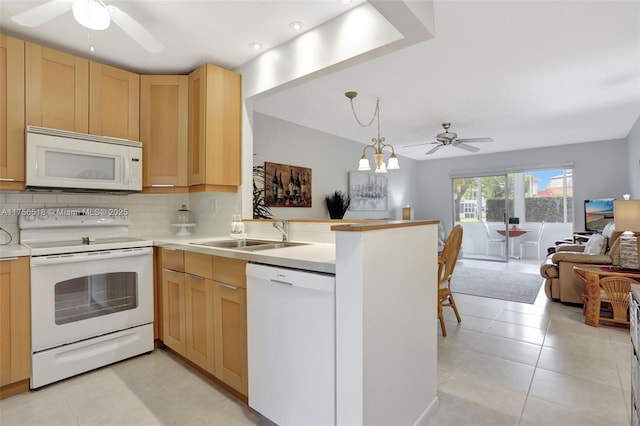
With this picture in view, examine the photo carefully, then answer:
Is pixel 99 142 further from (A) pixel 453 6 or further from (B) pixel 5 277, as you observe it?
(A) pixel 453 6

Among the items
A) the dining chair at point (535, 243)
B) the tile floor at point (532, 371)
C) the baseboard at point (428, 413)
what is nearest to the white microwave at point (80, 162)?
the baseboard at point (428, 413)

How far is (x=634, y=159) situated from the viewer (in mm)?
5168

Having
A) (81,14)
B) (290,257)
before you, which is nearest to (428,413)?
(290,257)

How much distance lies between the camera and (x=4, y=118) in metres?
2.18

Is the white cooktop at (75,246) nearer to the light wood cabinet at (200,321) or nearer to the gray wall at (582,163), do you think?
the light wood cabinet at (200,321)

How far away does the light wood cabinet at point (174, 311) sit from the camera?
2328 millimetres

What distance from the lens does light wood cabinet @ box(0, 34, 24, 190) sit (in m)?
2.17

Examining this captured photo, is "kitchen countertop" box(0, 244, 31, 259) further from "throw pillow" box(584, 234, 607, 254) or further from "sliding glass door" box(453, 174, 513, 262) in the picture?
"sliding glass door" box(453, 174, 513, 262)

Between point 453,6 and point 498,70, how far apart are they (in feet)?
4.15

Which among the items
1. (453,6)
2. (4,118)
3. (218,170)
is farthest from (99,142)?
(453,6)

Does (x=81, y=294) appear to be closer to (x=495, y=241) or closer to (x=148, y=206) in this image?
(x=148, y=206)

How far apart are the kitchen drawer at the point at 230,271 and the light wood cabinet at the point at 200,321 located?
124mm

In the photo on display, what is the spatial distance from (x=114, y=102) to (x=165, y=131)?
418 millimetres

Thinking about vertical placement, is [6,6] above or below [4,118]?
above
